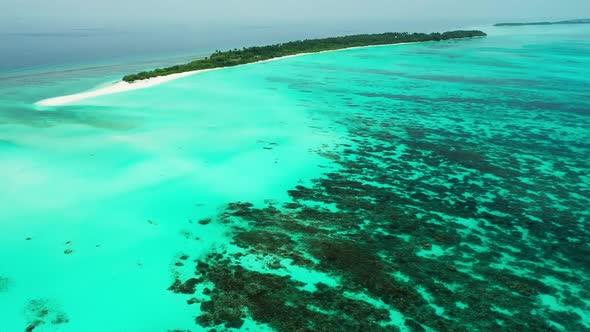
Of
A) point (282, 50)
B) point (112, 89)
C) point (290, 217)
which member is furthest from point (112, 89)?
point (282, 50)

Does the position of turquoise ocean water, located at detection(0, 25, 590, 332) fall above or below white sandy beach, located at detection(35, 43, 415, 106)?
below

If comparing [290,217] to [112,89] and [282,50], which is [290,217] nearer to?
[112,89]

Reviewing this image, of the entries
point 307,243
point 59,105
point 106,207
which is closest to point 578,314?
point 307,243

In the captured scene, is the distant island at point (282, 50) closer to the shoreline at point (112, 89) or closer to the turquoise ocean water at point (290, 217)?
the shoreline at point (112, 89)

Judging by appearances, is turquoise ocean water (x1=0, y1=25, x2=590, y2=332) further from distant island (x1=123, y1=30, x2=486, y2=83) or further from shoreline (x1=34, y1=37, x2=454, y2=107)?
distant island (x1=123, y1=30, x2=486, y2=83)

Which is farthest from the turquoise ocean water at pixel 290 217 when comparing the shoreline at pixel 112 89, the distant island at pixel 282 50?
the distant island at pixel 282 50

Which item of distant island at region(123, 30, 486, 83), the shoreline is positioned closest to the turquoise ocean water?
the shoreline
